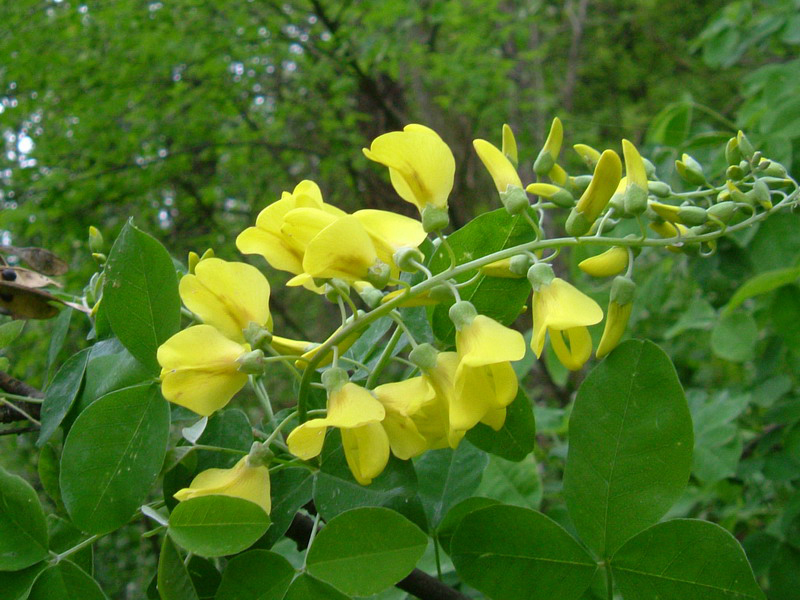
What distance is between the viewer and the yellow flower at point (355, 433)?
49cm

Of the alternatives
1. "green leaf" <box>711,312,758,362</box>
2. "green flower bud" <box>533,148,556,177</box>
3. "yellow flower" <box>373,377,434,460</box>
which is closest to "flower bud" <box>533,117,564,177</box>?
"green flower bud" <box>533,148,556,177</box>

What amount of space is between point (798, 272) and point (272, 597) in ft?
3.19

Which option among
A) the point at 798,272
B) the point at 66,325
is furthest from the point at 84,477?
the point at 798,272

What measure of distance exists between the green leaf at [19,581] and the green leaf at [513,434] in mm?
355

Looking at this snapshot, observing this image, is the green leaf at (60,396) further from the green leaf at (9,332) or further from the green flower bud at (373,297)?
the green flower bud at (373,297)


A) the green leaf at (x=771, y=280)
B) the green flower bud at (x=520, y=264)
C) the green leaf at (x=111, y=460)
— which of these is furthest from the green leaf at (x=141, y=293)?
the green leaf at (x=771, y=280)

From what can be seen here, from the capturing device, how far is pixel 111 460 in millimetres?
546

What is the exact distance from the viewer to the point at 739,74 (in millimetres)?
6566

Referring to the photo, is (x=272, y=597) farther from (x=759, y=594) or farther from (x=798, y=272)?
(x=798, y=272)

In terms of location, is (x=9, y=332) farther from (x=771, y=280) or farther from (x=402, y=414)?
(x=771, y=280)

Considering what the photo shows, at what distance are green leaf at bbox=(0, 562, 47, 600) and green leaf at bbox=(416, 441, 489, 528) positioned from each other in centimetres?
32

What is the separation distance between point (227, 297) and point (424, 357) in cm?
15

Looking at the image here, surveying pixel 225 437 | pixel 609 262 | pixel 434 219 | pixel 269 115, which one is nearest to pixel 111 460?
pixel 225 437

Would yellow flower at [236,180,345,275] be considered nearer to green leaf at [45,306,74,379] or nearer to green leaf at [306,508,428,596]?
green leaf at [306,508,428,596]
